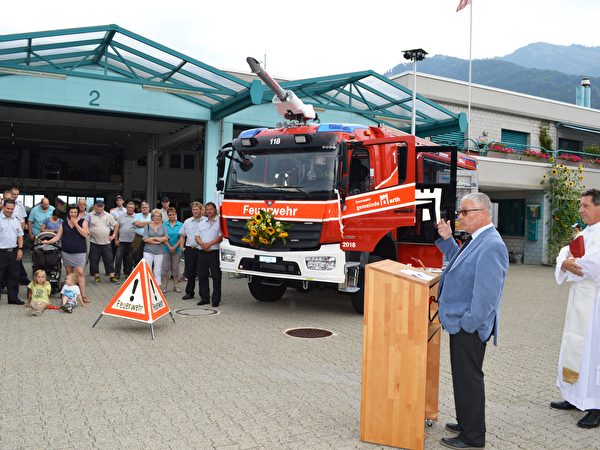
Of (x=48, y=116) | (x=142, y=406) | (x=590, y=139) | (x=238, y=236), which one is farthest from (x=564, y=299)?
(x=590, y=139)

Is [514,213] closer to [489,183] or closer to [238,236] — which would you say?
[489,183]

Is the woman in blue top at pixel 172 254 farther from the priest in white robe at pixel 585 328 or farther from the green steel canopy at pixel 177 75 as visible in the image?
the priest in white robe at pixel 585 328

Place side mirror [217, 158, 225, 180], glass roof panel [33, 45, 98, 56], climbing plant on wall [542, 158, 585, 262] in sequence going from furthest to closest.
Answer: climbing plant on wall [542, 158, 585, 262], glass roof panel [33, 45, 98, 56], side mirror [217, 158, 225, 180]

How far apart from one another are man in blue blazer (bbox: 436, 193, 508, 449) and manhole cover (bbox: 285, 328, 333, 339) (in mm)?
3669

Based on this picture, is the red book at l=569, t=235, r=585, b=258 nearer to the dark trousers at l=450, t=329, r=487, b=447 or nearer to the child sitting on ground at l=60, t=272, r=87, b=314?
the dark trousers at l=450, t=329, r=487, b=447

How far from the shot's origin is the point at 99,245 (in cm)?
1173

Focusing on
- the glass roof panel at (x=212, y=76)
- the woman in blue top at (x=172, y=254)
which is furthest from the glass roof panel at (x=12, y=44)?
the woman in blue top at (x=172, y=254)

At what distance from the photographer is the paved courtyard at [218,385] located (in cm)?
405

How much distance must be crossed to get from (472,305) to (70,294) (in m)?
Answer: 7.39

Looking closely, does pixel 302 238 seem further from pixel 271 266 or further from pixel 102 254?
pixel 102 254

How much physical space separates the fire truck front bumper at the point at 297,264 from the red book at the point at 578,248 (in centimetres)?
396

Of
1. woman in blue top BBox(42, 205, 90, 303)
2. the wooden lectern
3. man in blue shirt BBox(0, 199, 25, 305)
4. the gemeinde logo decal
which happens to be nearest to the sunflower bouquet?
the gemeinde logo decal

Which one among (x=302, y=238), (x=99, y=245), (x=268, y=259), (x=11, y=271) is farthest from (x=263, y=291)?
(x=11, y=271)

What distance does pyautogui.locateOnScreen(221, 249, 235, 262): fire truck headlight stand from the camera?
351 inches
